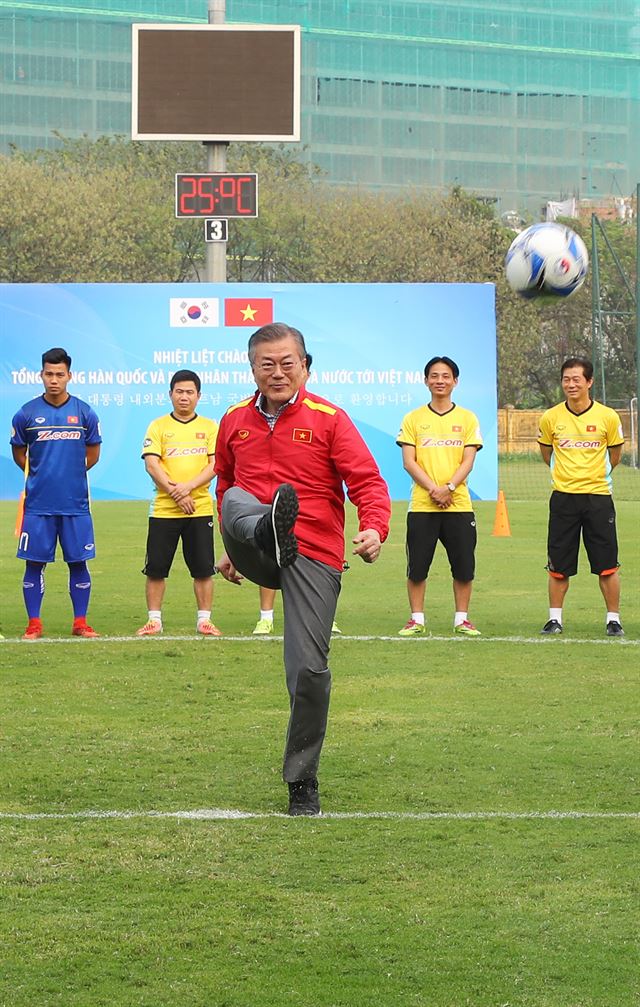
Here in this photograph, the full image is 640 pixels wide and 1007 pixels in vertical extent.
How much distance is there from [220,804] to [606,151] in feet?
325

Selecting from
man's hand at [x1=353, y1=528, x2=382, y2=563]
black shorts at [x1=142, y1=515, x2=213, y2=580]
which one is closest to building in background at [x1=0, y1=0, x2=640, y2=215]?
black shorts at [x1=142, y1=515, x2=213, y2=580]

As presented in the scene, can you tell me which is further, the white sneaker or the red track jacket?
the white sneaker

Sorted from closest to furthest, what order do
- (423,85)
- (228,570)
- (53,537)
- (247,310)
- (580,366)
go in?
(228,570) → (53,537) → (580,366) → (247,310) → (423,85)

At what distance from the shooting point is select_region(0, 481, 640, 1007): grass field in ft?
14.8

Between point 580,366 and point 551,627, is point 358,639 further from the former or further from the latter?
point 580,366

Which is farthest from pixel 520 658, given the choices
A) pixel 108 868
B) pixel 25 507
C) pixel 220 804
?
pixel 108 868

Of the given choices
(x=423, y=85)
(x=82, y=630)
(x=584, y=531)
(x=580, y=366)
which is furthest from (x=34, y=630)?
(x=423, y=85)

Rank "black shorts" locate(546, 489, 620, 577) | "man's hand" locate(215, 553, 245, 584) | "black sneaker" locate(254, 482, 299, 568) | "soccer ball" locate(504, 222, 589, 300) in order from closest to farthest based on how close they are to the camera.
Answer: "black sneaker" locate(254, 482, 299, 568)
"man's hand" locate(215, 553, 245, 584)
"black shorts" locate(546, 489, 620, 577)
"soccer ball" locate(504, 222, 589, 300)

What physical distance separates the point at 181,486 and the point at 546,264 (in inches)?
160

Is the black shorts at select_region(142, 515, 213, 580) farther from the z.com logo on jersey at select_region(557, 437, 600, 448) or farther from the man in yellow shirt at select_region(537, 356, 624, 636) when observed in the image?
the z.com logo on jersey at select_region(557, 437, 600, 448)

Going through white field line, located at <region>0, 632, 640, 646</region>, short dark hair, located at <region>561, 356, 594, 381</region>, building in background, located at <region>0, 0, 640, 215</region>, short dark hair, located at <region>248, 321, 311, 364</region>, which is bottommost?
white field line, located at <region>0, 632, 640, 646</region>

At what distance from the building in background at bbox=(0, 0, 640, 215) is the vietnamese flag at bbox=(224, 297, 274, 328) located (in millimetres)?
62363

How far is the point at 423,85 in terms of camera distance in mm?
97000

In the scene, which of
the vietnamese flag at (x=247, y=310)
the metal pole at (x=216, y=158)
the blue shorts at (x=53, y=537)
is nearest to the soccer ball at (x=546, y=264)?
the blue shorts at (x=53, y=537)
